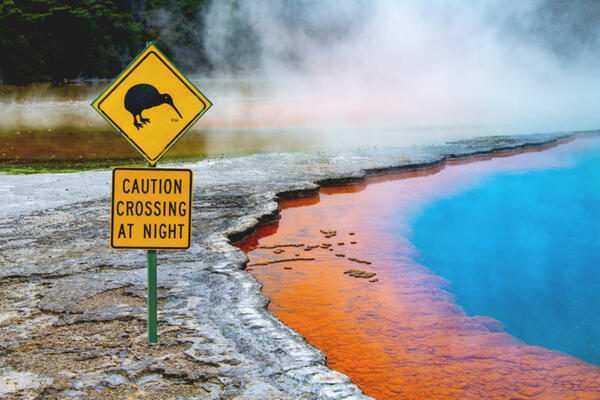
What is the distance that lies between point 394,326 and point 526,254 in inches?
109

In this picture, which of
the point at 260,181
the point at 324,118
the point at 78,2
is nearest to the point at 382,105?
the point at 324,118

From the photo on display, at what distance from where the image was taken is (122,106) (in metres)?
2.68

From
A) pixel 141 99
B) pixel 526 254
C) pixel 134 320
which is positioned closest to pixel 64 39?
pixel 526 254

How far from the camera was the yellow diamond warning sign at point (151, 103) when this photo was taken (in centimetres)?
266

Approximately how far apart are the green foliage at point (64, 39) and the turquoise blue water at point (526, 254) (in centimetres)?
2966

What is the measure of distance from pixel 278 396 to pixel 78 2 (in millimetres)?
37999

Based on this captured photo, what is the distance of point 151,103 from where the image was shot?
8.61 ft

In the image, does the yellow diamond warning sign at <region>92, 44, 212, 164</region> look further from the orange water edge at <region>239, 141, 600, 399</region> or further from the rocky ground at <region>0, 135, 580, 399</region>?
the orange water edge at <region>239, 141, 600, 399</region>

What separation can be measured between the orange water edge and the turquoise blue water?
10.2 inches

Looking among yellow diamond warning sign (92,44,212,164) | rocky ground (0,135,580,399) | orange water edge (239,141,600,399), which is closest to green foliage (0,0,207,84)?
rocky ground (0,135,580,399)

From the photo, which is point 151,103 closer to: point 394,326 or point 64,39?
point 394,326

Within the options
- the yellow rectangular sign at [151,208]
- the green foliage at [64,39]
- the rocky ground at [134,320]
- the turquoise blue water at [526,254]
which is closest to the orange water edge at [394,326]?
the turquoise blue water at [526,254]

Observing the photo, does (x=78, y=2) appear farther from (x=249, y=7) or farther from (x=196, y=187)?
(x=196, y=187)

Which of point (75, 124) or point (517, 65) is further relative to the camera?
point (517, 65)
